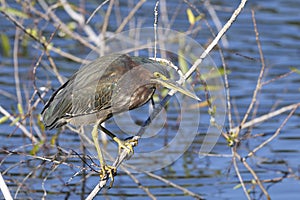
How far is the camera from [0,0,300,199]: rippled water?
689cm

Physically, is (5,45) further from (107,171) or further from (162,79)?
(162,79)

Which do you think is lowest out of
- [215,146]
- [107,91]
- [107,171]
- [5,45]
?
[107,171]

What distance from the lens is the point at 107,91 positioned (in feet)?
16.0

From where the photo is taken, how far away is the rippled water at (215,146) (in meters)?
6.89

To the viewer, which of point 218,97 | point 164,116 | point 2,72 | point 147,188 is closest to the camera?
point 147,188

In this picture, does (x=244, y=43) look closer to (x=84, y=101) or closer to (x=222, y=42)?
(x=222, y=42)

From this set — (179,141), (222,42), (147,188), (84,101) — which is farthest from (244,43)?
(84,101)

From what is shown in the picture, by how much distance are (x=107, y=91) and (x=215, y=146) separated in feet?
10.1

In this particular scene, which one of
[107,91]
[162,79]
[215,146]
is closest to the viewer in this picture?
[162,79]

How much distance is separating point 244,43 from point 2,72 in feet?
9.75

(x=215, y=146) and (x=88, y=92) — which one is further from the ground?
(x=215, y=146)

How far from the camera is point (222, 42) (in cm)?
991

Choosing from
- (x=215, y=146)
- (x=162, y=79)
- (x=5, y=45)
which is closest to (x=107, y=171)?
(x=162, y=79)

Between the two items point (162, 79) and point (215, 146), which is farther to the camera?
point (215, 146)
